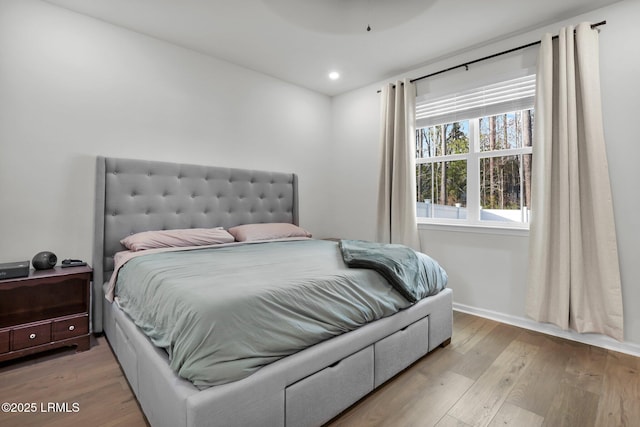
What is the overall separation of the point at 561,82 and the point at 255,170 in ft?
9.29

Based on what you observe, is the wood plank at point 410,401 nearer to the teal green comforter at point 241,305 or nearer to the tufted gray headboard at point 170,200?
the teal green comforter at point 241,305

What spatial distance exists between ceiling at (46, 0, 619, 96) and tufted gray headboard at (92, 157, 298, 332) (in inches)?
45.4

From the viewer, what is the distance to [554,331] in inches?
101

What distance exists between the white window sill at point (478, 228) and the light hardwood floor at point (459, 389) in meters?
0.92

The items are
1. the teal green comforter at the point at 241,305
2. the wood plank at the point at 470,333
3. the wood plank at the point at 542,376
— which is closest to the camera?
the teal green comforter at the point at 241,305

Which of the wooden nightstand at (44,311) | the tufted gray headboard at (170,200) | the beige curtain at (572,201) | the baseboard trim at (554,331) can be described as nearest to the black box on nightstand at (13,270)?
the wooden nightstand at (44,311)

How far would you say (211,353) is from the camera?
3.77 feet

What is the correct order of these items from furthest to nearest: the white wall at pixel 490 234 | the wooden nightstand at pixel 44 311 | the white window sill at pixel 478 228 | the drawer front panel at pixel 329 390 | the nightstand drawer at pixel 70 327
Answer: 1. the white window sill at pixel 478 228
2. the white wall at pixel 490 234
3. the nightstand drawer at pixel 70 327
4. the wooden nightstand at pixel 44 311
5. the drawer front panel at pixel 329 390

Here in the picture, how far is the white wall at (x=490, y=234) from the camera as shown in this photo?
2244 mm

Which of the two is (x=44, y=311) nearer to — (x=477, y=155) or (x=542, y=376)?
(x=542, y=376)

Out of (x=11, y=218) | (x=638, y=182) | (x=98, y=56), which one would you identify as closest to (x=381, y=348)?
(x=638, y=182)

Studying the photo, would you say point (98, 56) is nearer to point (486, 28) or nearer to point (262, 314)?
point (262, 314)

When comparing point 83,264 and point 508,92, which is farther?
point 508,92

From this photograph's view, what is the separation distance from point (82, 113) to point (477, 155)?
3.48m
